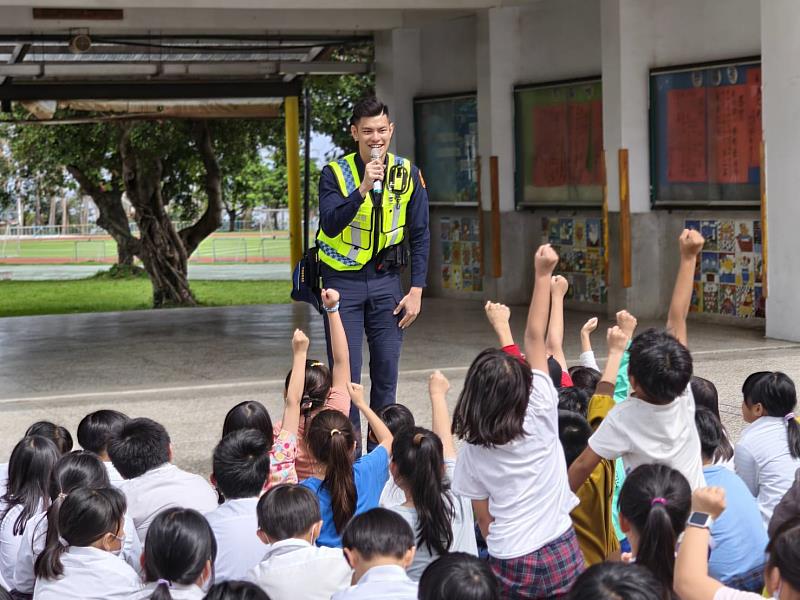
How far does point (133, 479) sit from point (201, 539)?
1067 millimetres

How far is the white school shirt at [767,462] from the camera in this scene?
4.03m

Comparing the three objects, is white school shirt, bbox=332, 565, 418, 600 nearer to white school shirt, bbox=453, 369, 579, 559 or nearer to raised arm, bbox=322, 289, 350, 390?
white school shirt, bbox=453, 369, 579, 559

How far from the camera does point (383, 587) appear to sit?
9.48 ft

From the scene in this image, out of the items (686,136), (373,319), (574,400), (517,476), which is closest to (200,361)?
(373,319)

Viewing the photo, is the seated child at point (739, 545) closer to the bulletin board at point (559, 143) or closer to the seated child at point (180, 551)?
the seated child at point (180, 551)

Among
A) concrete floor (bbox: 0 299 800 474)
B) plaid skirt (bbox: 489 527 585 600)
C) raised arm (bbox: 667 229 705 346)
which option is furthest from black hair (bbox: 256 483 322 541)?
concrete floor (bbox: 0 299 800 474)

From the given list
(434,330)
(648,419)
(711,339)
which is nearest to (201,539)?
(648,419)

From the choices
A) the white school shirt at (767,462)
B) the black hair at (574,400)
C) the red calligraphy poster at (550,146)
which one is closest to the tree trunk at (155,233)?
the red calligraphy poster at (550,146)

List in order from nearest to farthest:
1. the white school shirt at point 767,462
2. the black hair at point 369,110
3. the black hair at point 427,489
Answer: the black hair at point 427,489, the white school shirt at point 767,462, the black hair at point 369,110

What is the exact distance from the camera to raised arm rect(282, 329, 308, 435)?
14.9 feet

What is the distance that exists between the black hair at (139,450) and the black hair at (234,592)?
4.52ft

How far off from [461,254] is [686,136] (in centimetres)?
383

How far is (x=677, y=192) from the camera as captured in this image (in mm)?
10938

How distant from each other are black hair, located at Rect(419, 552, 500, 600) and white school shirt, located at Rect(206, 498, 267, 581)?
0.98 meters
